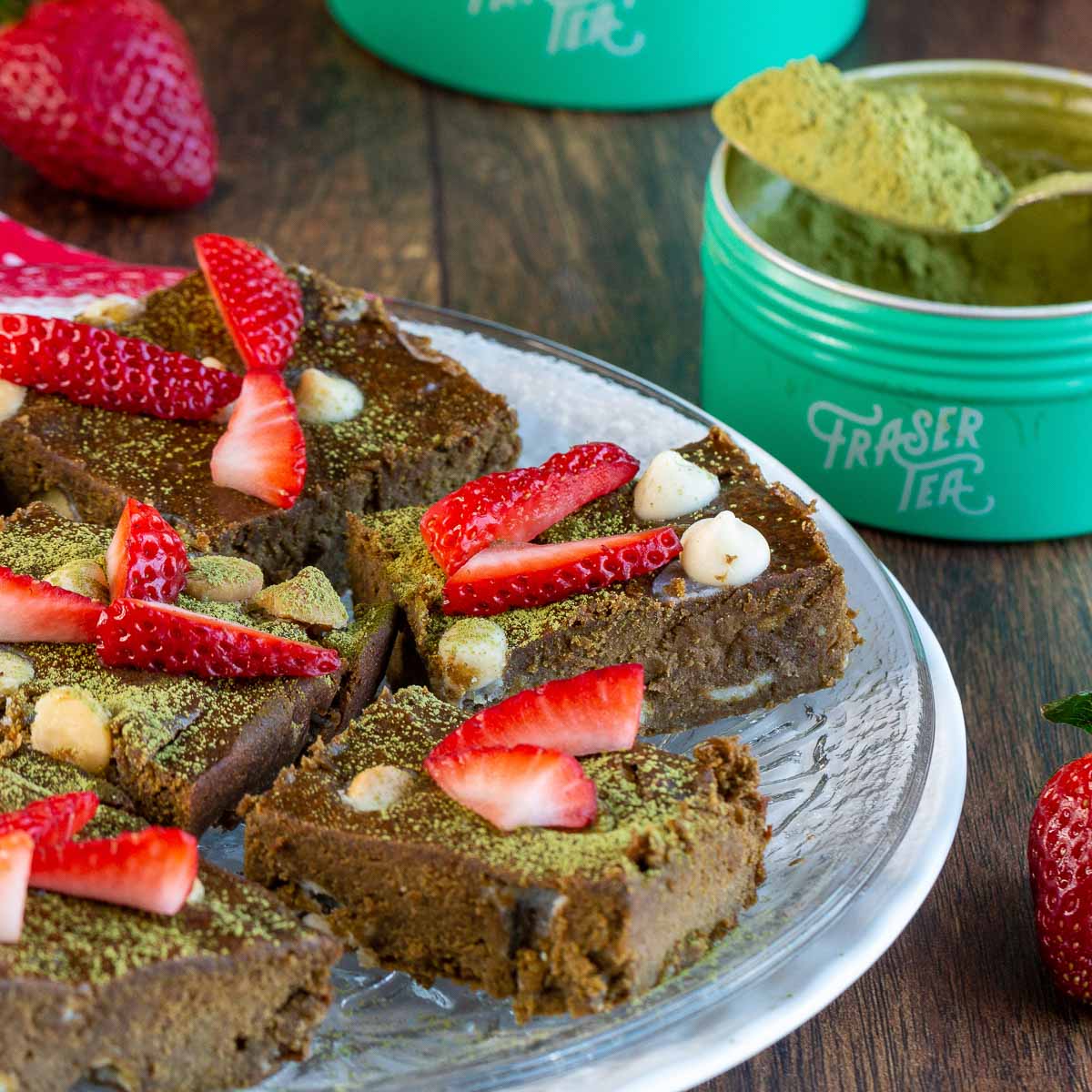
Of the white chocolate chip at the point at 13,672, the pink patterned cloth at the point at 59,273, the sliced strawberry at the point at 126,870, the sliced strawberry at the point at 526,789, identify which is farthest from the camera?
the pink patterned cloth at the point at 59,273

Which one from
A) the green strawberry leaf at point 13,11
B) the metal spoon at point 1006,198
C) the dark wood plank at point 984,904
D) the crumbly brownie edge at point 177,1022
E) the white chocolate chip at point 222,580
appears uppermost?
the metal spoon at point 1006,198

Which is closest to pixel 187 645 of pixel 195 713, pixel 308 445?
pixel 195 713

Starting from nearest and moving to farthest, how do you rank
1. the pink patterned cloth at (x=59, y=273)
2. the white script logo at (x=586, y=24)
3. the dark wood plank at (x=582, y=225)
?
the pink patterned cloth at (x=59, y=273), the dark wood plank at (x=582, y=225), the white script logo at (x=586, y=24)

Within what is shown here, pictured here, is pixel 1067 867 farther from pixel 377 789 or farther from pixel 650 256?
pixel 650 256

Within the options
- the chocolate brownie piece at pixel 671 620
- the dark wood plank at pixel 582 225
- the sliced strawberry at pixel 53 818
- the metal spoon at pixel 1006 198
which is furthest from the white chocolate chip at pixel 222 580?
the dark wood plank at pixel 582 225

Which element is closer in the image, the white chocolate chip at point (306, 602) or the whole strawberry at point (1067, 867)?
the whole strawberry at point (1067, 867)

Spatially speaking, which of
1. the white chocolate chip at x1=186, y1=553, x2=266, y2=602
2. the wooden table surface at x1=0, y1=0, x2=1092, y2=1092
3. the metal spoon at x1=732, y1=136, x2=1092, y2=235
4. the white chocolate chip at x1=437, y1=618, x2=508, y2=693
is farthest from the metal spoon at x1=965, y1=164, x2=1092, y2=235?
the white chocolate chip at x1=186, y1=553, x2=266, y2=602

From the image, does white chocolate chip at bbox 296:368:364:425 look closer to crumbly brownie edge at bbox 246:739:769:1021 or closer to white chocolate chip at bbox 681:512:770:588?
white chocolate chip at bbox 681:512:770:588

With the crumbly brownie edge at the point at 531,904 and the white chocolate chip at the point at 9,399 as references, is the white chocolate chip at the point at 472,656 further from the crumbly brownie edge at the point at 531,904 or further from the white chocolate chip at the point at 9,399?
the white chocolate chip at the point at 9,399
